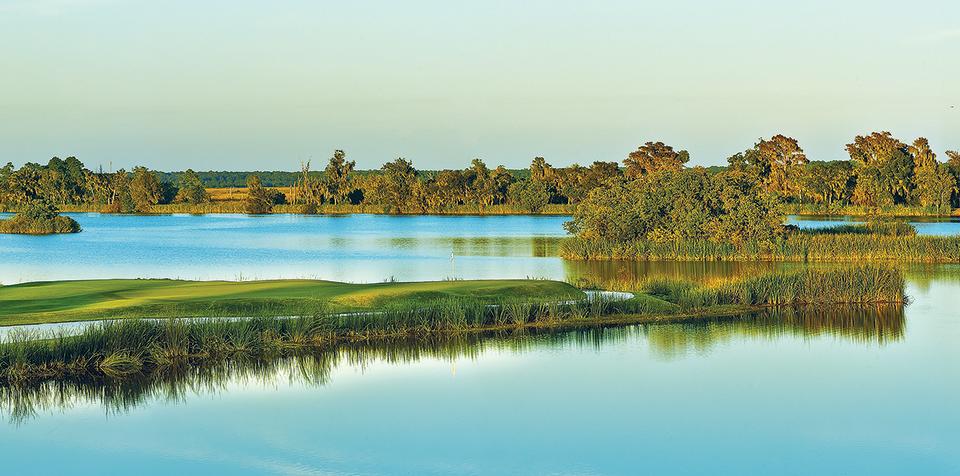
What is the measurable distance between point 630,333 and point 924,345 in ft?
18.4

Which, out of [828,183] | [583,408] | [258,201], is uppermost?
[828,183]

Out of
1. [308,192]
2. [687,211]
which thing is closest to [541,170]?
[308,192]

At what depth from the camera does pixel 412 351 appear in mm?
21188

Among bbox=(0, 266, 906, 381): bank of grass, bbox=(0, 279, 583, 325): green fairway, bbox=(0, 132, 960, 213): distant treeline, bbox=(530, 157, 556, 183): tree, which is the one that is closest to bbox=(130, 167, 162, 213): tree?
bbox=(0, 132, 960, 213): distant treeline

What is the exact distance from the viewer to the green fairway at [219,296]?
22578 millimetres

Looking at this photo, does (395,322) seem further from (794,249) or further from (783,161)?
(783,161)

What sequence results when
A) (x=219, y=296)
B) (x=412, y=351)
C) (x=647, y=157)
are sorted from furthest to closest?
1. (x=647, y=157)
2. (x=219, y=296)
3. (x=412, y=351)

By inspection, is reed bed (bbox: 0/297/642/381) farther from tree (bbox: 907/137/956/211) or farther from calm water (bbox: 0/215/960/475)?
tree (bbox: 907/137/956/211)

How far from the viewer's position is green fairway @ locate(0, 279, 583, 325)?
2258 centimetres

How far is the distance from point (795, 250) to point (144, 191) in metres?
100

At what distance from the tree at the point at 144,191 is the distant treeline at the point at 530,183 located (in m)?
0.11

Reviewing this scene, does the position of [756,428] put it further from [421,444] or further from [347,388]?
[347,388]

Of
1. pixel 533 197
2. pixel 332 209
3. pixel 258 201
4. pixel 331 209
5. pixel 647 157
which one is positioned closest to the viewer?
pixel 647 157

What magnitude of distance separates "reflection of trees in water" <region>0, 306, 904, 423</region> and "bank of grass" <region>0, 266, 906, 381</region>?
1.48 ft
